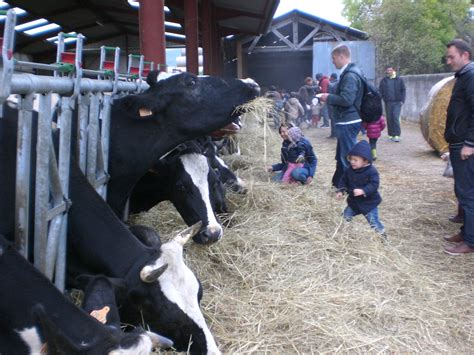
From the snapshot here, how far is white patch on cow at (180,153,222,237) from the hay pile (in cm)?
32

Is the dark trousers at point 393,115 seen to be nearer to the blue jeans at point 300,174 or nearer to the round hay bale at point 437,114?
the round hay bale at point 437,114

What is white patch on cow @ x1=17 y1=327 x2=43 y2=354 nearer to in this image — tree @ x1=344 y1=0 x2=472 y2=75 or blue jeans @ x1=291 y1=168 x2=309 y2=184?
blue jeans @ x1=291 y1=168 x2=309 y2=184

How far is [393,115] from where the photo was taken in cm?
1328

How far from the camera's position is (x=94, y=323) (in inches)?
80.7

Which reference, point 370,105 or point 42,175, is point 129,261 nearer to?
point 42,175

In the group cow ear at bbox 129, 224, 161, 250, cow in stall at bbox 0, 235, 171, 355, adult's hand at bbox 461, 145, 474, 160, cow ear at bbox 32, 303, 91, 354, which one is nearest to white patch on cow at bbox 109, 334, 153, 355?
cow in stall at bbox 0, 235, 171, 355

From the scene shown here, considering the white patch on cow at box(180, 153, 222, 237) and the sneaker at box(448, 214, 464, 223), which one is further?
the sneaker at box(448, 214, 464, 223)

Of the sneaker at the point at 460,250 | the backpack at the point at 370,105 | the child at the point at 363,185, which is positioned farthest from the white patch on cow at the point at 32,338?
the backpack at the point at 370,105

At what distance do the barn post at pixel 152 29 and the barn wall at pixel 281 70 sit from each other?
2172 centimetres

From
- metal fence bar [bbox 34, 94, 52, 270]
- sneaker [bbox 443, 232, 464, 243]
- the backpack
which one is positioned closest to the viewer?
metal fence bar [bbox 34, 94, 52, 270]

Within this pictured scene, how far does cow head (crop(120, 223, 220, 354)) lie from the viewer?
8.76 feet

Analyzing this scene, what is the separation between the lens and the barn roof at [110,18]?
44.1 feet

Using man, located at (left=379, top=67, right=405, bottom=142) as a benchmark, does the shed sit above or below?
above

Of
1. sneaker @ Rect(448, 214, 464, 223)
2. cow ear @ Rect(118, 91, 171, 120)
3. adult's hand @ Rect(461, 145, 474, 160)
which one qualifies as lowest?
sneaker @ Rect(448, 214, 464, 223)
